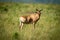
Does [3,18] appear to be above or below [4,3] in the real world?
below

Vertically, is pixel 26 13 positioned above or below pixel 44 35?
above

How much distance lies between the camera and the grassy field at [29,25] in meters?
2.93

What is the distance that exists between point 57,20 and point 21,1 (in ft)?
1.91

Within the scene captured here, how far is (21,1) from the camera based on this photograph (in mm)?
3027

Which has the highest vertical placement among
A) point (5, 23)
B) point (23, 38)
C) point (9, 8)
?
point (9, 8)

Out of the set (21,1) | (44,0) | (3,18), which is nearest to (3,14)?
(3,18)

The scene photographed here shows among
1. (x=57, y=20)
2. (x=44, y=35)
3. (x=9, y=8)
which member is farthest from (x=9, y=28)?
(x=57, y=20)

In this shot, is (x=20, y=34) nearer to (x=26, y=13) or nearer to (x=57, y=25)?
(x=26, y=13)

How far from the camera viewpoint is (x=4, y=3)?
3066 mm

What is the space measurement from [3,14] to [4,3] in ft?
0.55

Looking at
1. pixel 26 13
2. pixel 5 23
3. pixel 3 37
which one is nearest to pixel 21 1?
pixel 26 13

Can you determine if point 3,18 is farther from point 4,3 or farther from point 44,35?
point 44,35

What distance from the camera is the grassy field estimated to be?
9.61ft

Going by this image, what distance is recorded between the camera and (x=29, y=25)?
2.97 meters
